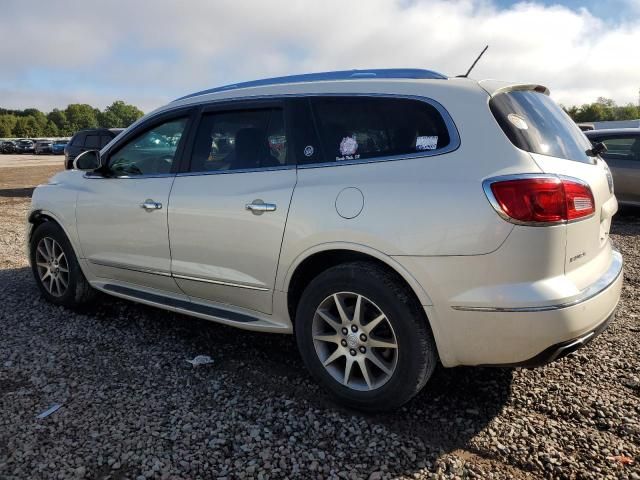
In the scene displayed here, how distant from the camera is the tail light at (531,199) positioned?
2.41 meters

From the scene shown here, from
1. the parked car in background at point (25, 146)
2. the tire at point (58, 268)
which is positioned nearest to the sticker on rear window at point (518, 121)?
the tire at point (58, 268)

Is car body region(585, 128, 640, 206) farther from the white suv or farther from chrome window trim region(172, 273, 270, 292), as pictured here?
chrome window trim region(172, 273, 270, 292)

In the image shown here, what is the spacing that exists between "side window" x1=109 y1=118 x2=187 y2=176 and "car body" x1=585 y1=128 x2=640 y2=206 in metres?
7.43

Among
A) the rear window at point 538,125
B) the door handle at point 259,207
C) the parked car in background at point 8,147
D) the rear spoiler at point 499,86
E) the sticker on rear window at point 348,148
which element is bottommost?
the parked car in background at point 8,147

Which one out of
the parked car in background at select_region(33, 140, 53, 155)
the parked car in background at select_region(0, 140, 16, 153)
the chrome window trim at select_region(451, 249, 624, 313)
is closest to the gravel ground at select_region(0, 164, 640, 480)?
the chrome window trim at select_region(451, 249, 624, 313)

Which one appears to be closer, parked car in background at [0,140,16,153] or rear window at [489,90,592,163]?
rear window at [489,90,592,163]

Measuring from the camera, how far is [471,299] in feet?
8.27

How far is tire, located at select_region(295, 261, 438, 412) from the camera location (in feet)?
8.86

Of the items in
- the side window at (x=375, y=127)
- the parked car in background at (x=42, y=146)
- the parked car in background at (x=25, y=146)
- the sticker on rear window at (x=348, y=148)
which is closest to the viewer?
the side window at (x=375, y=127)

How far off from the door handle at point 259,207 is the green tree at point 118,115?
154851 mm

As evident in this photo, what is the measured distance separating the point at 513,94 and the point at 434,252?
3.29ft

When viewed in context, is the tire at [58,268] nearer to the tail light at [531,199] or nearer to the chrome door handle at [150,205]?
the chrome door handle at [150,205]

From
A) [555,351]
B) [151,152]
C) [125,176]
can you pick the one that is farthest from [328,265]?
[125,176]

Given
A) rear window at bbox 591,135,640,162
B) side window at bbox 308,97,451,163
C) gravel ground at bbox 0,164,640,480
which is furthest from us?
rear window at bbox 591,135,640,162
